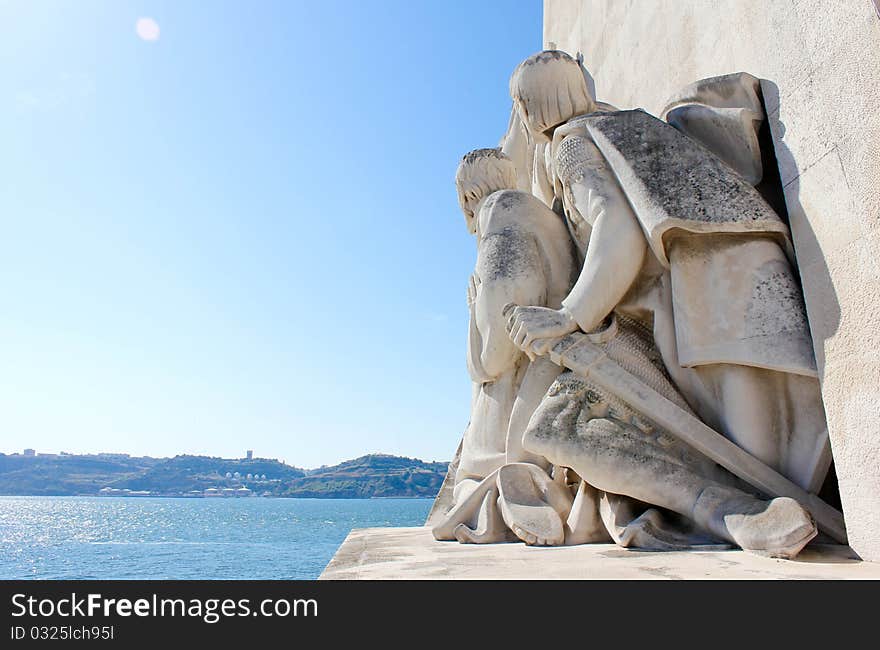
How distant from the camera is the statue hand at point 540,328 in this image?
127 inches

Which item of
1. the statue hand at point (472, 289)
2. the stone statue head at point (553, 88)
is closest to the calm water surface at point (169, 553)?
the statue hand at point (472, 289)

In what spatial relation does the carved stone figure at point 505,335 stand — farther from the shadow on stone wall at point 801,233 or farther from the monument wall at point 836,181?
the monument wall at point 836,181

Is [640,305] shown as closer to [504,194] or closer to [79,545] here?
[504,194]

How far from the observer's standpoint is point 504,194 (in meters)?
4.03

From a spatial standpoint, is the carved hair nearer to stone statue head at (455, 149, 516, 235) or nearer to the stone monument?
stone statue head at (455, 149, 516, 235)

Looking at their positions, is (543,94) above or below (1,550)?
above

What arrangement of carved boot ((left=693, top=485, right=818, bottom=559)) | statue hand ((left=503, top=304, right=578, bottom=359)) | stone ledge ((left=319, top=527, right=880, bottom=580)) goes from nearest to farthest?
stone ledge ((left=319, top=527, right=880, bottom=580)), carved boot ((left=693, top=485, right=818, bottom=559)), statue hand ((left=503, top=304, right=578, bottom=359))

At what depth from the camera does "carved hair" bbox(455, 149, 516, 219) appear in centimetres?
461

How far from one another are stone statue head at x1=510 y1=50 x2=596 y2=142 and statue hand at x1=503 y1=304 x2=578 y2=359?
111 centimetres

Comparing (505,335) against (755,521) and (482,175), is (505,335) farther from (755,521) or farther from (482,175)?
(755,521)

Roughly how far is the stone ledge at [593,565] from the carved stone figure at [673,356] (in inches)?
5.5

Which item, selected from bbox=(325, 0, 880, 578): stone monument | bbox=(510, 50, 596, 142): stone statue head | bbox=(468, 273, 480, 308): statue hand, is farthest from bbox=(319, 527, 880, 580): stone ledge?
bbox=(510, 50, 596, 142): stone statue head
